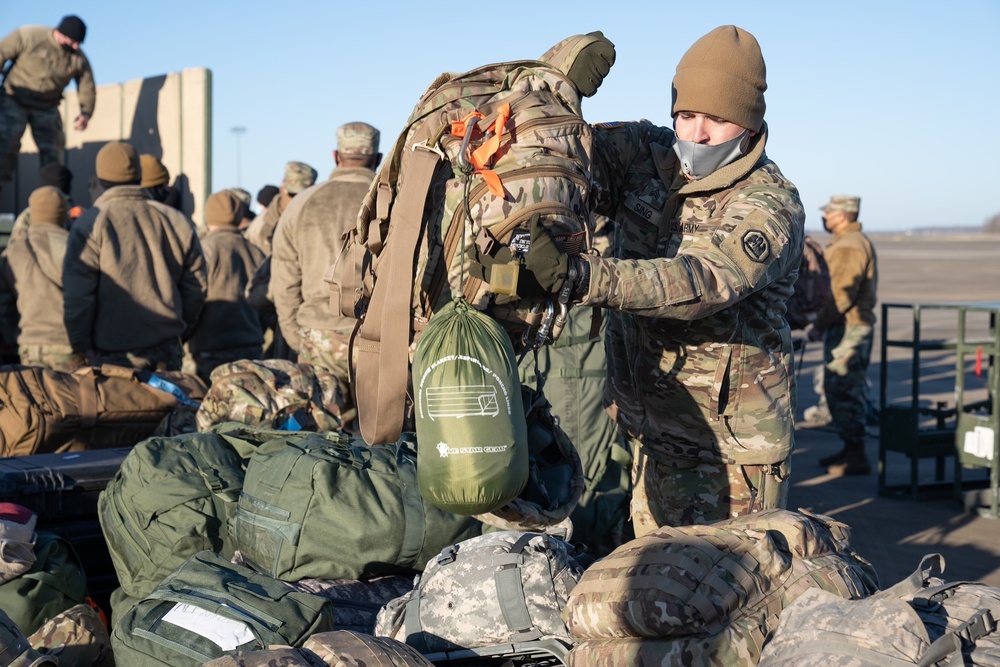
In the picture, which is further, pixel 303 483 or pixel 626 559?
pixel 303 483

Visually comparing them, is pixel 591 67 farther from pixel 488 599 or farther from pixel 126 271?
pixel 126 271

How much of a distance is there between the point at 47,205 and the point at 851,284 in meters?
6.08

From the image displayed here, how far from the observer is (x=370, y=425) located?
10.1 feet

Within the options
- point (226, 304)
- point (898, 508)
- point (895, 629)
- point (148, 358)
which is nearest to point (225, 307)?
point (226, 304)

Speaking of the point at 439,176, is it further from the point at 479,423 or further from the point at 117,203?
the point at 117,203

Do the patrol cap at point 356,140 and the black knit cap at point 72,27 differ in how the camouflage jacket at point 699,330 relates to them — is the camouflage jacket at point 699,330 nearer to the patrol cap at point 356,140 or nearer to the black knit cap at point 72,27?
the patrol cap at point 356,140

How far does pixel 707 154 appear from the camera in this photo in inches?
129

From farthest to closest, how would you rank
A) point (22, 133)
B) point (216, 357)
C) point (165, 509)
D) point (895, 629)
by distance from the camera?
point (22, 133) → point (216, 357) → point (165, 509) → point (895, 629)

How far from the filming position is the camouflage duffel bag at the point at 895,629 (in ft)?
7.23

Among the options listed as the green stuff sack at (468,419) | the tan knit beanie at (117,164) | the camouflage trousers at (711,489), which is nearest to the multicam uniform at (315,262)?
the tan knit beanie at (117,164)

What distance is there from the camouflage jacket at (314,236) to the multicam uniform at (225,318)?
1691mm

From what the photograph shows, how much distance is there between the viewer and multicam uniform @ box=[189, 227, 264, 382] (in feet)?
25.3

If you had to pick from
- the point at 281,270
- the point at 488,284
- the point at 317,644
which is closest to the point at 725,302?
the point at 488,284

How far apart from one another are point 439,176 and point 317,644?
4.21 ft
